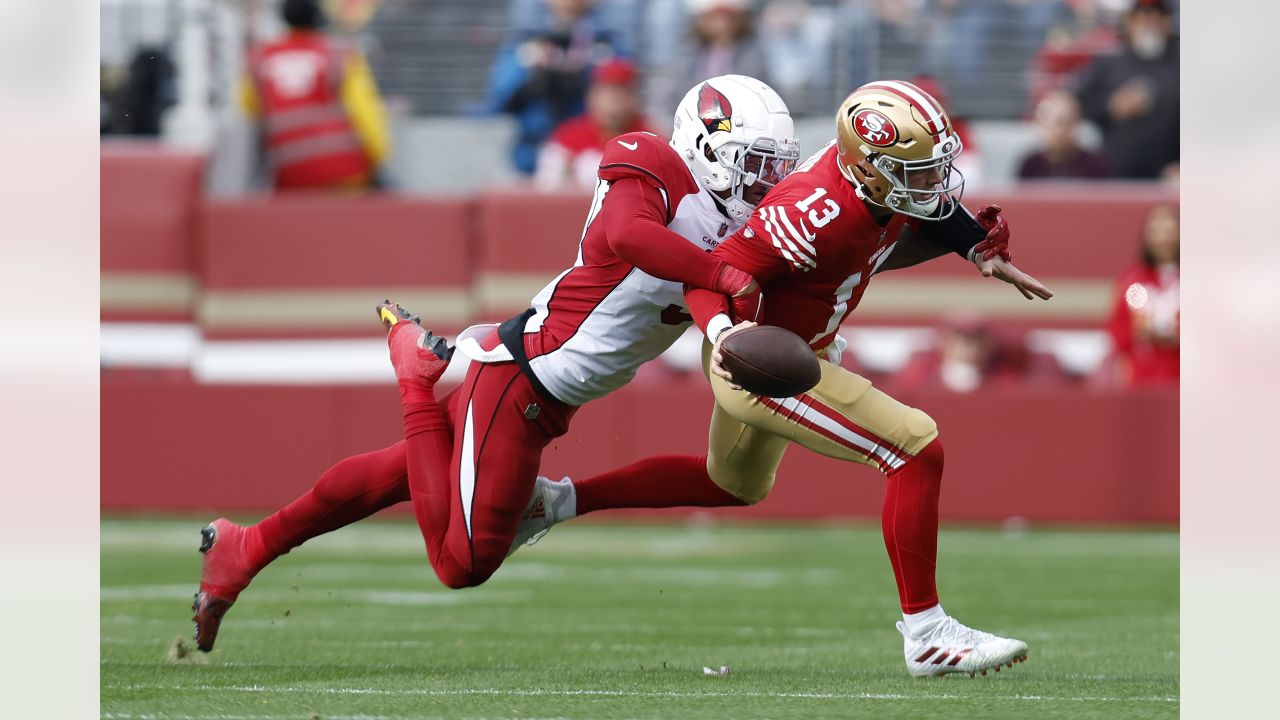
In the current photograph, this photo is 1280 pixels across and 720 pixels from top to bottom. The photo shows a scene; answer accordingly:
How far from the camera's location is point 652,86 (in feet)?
38.9

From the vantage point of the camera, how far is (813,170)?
459 centimetres

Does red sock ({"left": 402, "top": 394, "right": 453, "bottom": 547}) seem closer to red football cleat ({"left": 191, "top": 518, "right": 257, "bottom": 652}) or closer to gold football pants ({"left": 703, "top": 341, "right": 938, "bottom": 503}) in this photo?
red football cleat ({"left": 191, "top": 518, "right": 257, "bottom": 652})

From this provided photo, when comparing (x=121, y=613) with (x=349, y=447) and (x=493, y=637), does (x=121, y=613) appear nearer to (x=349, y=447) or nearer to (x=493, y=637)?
(x=493, y=637)

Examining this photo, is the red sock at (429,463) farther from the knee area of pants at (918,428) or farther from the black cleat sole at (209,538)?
the knee area of pants at (918,428)

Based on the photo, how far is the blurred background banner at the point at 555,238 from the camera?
10.2 m

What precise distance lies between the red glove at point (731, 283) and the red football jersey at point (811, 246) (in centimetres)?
9

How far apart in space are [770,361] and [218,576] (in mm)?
1812

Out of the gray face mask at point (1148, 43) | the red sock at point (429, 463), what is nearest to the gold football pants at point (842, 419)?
the red sock at point (429, 463)

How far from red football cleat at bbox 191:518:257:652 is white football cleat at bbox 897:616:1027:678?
1865 millimetres

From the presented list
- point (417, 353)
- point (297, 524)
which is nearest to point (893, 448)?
point (417, 353)

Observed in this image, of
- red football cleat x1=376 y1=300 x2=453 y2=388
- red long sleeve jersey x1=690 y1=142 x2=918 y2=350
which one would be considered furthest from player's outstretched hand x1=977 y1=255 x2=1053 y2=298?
red football cleat x1=376 y1=300 x2=453 y2=388
